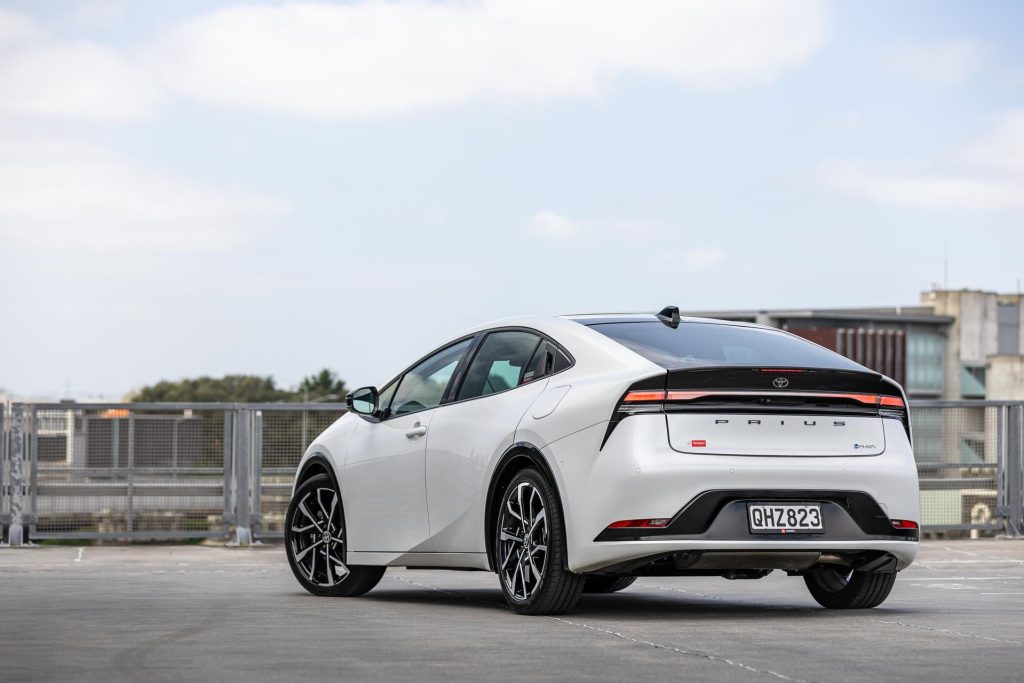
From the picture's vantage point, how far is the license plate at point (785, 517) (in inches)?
309

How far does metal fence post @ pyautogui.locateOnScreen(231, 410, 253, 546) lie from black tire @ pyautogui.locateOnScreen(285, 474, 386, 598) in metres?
6.92

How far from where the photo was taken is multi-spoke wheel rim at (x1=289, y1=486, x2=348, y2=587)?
10242mm

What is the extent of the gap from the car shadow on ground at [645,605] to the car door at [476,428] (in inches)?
19.5

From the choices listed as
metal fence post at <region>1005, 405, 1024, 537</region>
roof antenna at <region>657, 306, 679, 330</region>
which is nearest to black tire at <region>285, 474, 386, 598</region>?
roof antenna at <region>657, 306, 679, 330</region>

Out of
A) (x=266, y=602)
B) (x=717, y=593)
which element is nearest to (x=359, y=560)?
(x=266, y=602)

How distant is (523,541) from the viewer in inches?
328

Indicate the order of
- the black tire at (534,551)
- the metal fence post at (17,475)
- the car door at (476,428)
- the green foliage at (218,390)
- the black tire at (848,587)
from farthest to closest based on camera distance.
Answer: the green foliage at (218,390)
the metal fence post at (17,475)
the black tire at (848,587)
the car door at (476,428)
the black tire at (534,551)

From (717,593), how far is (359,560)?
2.45m

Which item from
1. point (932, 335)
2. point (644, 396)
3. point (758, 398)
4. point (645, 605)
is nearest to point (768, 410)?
point (758, 398)

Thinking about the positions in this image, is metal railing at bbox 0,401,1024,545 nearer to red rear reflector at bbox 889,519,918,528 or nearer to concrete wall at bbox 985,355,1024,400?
→ red rear reflector at bbox 889,519,918,528

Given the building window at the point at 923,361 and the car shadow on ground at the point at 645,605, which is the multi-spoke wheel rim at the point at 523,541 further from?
the building window at the point at 923,361

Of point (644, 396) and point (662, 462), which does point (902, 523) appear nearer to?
point (662, 462)

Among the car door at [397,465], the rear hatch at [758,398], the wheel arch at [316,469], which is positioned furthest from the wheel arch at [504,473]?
the wheel arch at [316,469]

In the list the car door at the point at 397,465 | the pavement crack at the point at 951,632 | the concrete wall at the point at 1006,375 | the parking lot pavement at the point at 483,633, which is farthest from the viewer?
the concrete wall at the point at 1006,375
